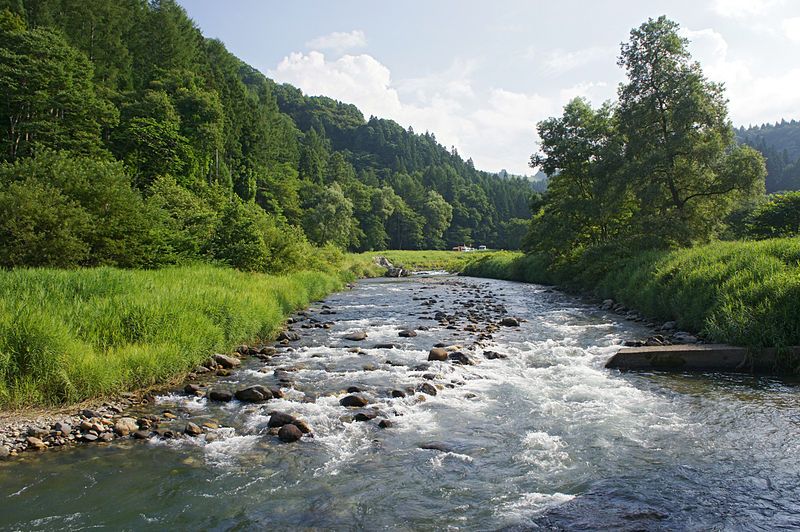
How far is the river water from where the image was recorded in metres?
5.81

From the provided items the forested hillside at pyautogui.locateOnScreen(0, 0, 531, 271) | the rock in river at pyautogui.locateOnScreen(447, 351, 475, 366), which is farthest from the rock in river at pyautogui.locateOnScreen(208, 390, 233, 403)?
the forested hillside at pyautogui.locateOnScreen(0, 0, 531, 271)

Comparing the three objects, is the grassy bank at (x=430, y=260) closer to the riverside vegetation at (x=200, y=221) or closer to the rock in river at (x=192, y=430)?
the riverside vegetation at (x=200, y=221)

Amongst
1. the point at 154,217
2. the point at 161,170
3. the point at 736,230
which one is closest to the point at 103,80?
the point at 161,170

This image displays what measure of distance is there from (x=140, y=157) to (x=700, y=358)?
53.2 meters

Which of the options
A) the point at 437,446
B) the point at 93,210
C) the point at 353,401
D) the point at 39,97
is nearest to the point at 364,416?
the point at 353,401

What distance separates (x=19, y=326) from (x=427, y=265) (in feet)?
258

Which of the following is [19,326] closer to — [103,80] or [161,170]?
[161,170]

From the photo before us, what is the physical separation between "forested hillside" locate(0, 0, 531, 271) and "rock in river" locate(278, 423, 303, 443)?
15336mm

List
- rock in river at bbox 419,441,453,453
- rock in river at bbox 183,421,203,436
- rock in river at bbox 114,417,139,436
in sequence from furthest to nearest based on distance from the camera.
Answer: rock in river at bbox 183,421,203,436
rock in river at bbox 114,417,139,436
rock in river at bbox 419,441,453,453

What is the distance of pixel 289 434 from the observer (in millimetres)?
8227

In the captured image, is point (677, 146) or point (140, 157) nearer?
point (677, 146)

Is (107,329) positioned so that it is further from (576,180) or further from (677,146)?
(576,180)

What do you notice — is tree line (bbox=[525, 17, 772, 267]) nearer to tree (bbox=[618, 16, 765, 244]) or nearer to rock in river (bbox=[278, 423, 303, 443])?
tree (bbox=[618, 16, 765, 244])

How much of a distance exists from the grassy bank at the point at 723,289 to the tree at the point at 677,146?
4.68 m
